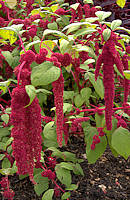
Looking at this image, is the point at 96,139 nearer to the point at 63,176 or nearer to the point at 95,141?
the point at 95,141

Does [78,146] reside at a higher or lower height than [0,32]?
lower

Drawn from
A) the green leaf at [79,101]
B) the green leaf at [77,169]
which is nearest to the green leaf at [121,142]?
the green leaf at [79,101]

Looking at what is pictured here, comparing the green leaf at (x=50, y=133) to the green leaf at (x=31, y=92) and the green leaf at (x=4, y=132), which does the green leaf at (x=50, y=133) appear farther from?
the green leaf at (x=31, y=92)

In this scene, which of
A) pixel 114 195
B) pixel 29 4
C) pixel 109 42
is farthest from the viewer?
pixel 29 4

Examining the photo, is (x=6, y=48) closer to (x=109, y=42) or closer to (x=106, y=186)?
(x=109, y=42)

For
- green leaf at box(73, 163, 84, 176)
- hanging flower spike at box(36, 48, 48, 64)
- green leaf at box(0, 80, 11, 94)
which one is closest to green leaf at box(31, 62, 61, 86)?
hanging flower spike at box(36, 48, 48, 64)

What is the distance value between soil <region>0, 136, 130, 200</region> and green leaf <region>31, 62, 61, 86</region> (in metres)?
0.90

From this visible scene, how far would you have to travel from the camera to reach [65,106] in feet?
3.25

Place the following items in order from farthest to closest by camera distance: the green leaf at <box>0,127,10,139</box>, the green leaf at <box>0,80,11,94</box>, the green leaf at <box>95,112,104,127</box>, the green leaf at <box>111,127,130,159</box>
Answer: the green leaf at <box>0,127,10,139</box> < the green leaf at <box>95,112,104,127</box> < the green leaf at <box>111,127,130,159</box> < the green leaf at <box>0,80,11,94</box>

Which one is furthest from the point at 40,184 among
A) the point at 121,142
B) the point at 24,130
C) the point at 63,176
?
the point at 24,130

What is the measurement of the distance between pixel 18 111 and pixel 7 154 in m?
0.73

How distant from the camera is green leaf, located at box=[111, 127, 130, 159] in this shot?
889 millimetres

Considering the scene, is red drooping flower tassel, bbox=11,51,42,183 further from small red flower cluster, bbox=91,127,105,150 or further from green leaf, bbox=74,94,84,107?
green leaf, bbox=74,94,84,107

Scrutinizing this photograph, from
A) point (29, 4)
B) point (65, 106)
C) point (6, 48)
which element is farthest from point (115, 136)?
point (29, 4)
